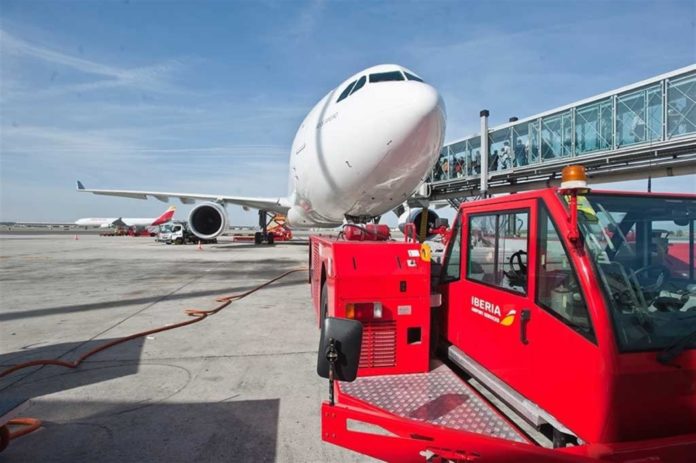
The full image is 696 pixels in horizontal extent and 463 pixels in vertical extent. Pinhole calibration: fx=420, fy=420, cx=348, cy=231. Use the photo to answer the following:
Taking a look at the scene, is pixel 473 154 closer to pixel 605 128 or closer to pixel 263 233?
pixel 605 128

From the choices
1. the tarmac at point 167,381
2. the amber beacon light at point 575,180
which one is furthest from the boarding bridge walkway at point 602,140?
the amber beacon light at point 575,180

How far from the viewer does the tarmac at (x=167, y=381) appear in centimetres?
304

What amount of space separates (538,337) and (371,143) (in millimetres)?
5392

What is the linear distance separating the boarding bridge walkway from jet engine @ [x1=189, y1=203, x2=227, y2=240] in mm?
11465

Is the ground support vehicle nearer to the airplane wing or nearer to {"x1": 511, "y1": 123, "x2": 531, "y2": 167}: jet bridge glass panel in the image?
the airplane wing

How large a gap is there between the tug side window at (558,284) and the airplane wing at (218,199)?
60.3ft

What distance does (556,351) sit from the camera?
237 cm

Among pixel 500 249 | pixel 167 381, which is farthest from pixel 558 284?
pixel 167 381

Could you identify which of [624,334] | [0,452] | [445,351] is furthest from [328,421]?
[0,452]

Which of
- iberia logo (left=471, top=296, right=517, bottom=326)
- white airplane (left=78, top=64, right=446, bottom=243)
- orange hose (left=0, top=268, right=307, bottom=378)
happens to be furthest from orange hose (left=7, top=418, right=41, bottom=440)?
white airplane (left=78, top=64, right=446, bottom=243)

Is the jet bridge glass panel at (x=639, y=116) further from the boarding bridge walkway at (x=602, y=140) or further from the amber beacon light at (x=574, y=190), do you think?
the amber beacon light at (x=574, y=190)

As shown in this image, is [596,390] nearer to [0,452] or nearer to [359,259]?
[359,259]

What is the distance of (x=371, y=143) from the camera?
7.41 metres

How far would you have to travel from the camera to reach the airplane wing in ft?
70.6
